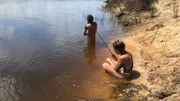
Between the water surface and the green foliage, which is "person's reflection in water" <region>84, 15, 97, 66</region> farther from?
the green foliage

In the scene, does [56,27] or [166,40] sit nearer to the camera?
[166,40]

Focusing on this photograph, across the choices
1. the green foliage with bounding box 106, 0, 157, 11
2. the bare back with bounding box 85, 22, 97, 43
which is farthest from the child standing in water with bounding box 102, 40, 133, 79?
the green foliage with bounding box 106, 0, 157, 11

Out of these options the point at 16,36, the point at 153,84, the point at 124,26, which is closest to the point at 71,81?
the point at 153,84

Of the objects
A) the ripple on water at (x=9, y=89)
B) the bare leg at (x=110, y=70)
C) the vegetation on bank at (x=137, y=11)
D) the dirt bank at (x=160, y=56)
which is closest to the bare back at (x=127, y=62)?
the bare leg at (x=110, y=70)

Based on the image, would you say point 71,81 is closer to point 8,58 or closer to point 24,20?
point 8,58

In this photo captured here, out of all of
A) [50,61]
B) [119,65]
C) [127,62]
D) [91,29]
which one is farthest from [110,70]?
[91,29]

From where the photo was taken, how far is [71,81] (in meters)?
6.77

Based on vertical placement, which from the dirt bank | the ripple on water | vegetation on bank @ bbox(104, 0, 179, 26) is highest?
vegetation on bank @ bbox(104, 0, 179, 26)

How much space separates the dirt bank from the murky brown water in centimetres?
112

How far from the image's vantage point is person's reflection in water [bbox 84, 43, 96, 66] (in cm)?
846

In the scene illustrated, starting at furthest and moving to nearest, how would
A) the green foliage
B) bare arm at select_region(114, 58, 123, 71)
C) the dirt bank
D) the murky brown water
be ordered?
the green foliage, bare arm at select_region(114, 58, 123, 71), the murky brown water, the dirt bank

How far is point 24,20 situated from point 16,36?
346 centimetres

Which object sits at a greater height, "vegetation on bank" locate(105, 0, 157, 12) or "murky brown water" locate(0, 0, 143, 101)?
"vegetation on bank" locate(105, 0, 157, 12)

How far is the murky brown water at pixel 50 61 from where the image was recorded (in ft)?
20.2
